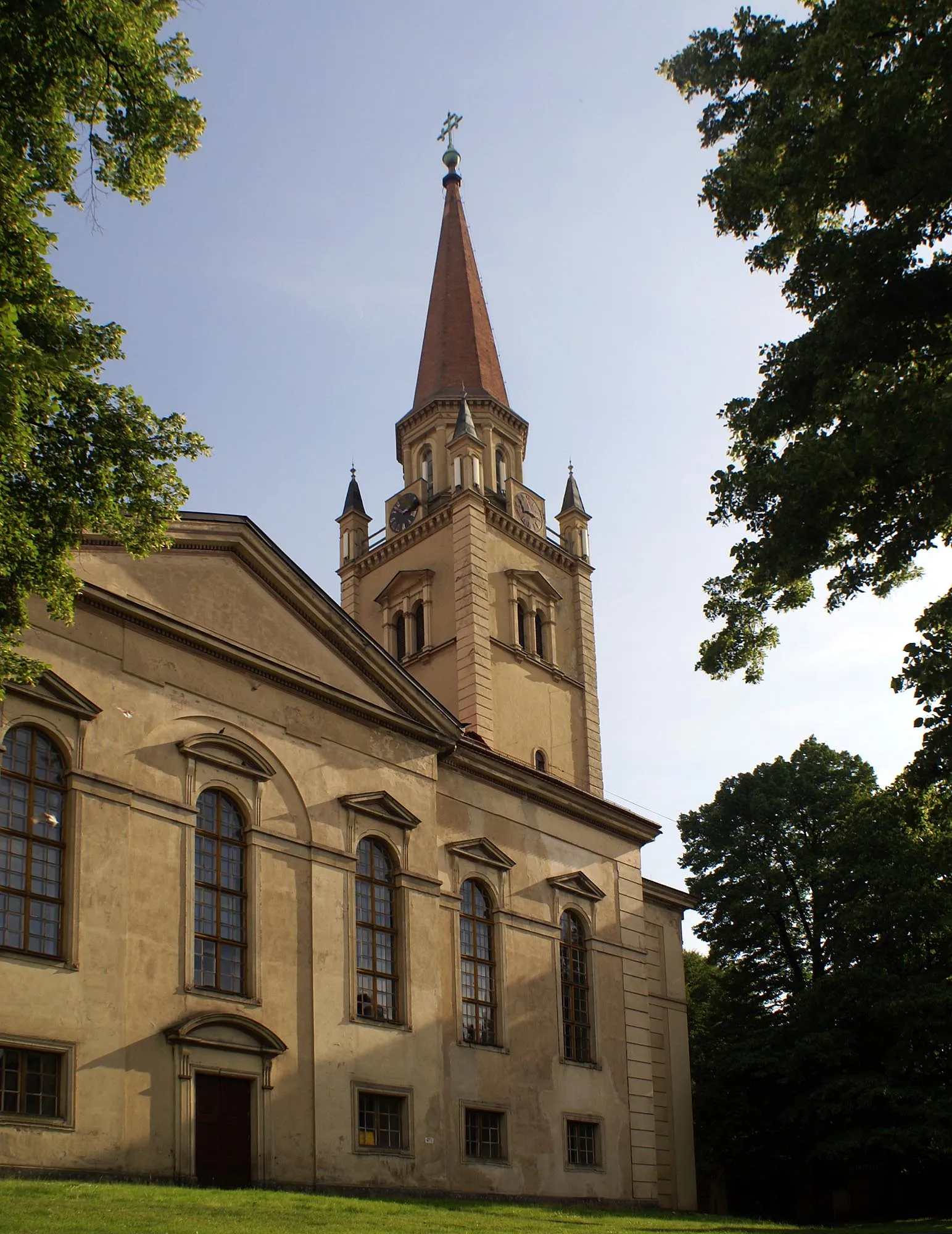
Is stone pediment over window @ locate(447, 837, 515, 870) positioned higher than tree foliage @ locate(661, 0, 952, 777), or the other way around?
tree foliage @ locate(661, 0, 952, 777)

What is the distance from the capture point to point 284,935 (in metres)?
24.0

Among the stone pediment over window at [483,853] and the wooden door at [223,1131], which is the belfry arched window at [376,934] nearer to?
the stone pediment over window at [483,853]

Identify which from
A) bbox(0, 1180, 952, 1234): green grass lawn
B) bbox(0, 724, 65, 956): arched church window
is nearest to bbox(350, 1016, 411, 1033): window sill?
bbox(0, 1180, 952, 1234): green grass lawn

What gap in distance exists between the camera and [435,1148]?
25359mm

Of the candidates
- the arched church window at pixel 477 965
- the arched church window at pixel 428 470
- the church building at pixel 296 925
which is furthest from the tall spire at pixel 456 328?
the arched church window at pixel 477 965

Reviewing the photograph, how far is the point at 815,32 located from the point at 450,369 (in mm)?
31997

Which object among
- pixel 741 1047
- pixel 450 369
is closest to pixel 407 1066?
pixel 741 1047

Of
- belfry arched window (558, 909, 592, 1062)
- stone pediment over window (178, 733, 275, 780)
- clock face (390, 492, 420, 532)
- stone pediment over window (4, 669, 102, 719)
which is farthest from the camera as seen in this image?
clock face (390, 492, 420, 532)

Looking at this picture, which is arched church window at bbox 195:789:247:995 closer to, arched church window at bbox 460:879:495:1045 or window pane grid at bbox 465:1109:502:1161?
arched church window at bbox 460:879:495:1045

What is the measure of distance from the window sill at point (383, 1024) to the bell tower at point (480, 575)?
1378 cm

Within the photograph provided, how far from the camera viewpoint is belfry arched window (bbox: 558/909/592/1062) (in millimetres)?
30797

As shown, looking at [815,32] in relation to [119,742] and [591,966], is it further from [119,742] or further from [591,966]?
[591,966]

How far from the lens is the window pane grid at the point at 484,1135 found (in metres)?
26.9

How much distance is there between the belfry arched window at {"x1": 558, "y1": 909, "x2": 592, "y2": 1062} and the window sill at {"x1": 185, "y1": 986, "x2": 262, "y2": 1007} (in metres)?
9.92
